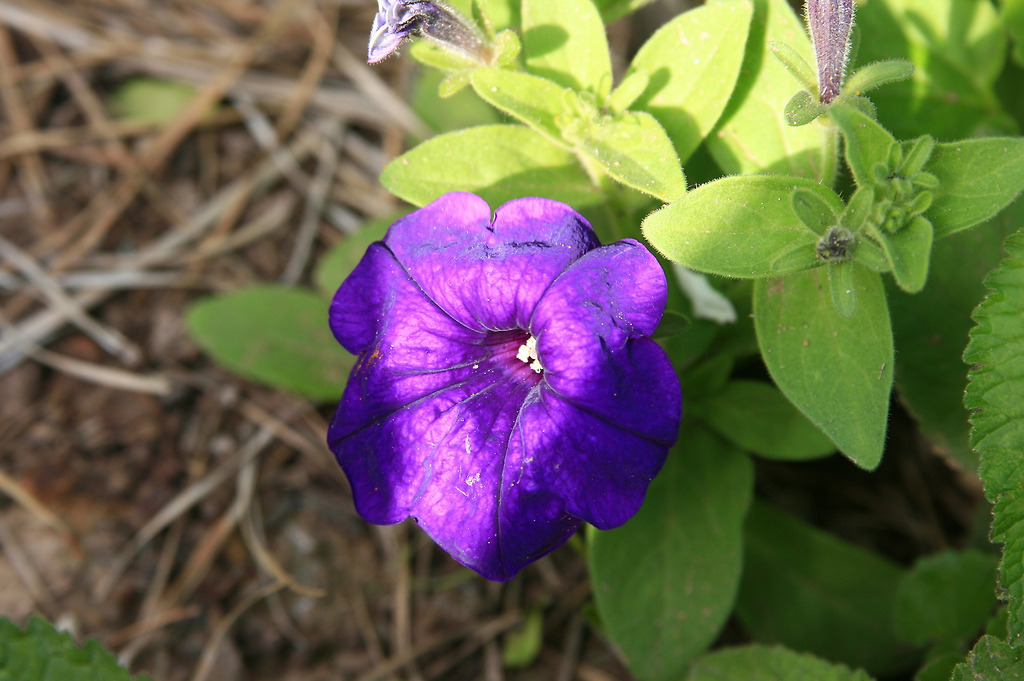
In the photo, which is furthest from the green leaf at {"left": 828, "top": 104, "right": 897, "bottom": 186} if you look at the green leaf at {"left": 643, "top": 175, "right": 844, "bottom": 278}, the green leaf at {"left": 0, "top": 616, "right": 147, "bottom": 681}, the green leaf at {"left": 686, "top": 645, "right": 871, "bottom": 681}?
the green leaf at {"left": 0, "top": 616, "right": 147, "bottom": 681}

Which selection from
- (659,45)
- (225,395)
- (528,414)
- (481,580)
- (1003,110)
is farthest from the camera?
(225,395)

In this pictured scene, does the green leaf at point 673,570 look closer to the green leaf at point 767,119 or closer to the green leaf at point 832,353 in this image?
the green leaf at point 832,353

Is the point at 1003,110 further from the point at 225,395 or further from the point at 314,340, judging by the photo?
the point at 225,395

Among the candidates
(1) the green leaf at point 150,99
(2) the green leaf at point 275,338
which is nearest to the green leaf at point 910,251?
(2) the green leaf at point 275,338

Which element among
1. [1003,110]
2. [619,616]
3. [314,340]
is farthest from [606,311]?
[1003,110]

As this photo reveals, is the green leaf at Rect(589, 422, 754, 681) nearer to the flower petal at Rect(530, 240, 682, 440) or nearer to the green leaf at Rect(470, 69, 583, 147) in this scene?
the flower petal at Rect(530, 240, 682, 440)

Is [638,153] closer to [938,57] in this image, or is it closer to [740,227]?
[740,227]
